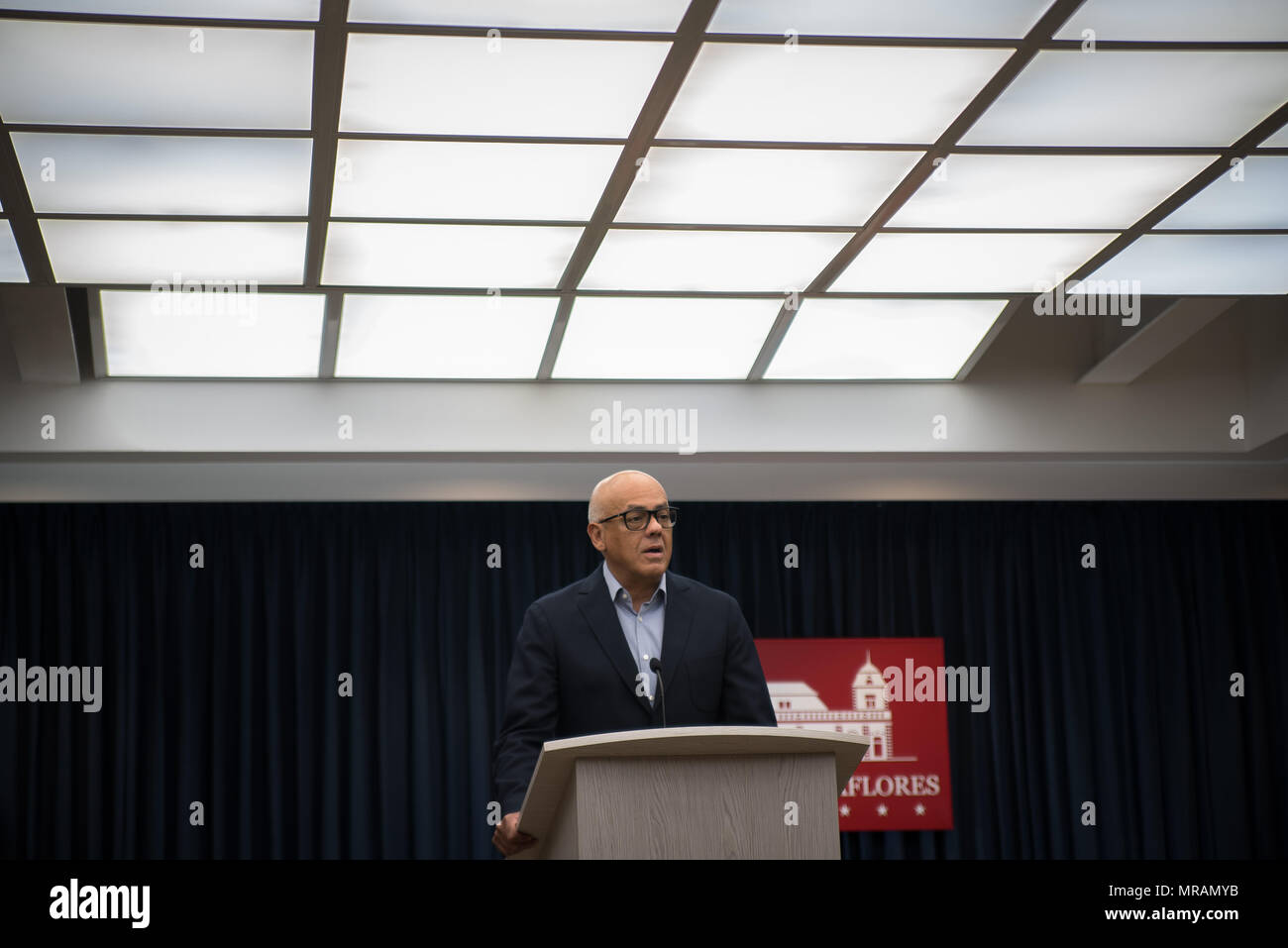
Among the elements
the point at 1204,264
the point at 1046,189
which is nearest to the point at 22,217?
the point at 1046,189

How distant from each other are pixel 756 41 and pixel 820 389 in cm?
373

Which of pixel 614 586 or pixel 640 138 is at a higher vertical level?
pixel 640 138

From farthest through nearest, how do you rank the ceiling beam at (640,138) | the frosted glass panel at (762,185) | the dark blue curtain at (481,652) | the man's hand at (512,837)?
the dark blue curtain at (481,652)
the frosted glass panel at (762,185)
the ceiling beam at (640,138)
the man's hand at (512,837)

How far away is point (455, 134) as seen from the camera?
454 cm

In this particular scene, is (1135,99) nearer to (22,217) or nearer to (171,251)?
(171,251)

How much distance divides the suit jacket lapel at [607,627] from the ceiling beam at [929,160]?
211cm

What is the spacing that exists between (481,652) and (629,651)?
4.72 m

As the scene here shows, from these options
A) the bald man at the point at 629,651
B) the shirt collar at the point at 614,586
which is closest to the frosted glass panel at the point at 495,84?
the bald man at the point at 629,651

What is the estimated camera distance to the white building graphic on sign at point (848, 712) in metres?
7.81

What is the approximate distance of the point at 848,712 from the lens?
785cm

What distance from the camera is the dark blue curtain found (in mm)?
7492

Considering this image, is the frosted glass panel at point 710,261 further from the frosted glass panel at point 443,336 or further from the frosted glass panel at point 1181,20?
the frosted glass panel at point 1181,20
